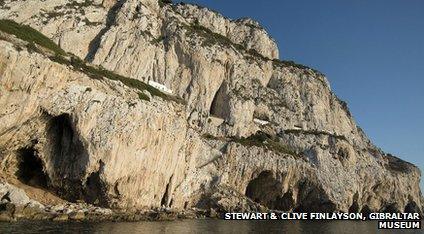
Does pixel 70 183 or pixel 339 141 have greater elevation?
pixel 339 141

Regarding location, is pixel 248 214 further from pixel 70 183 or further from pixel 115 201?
pixel 70 183

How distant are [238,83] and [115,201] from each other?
63.4 meters

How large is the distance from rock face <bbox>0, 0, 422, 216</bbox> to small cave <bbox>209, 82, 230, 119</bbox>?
32 cm

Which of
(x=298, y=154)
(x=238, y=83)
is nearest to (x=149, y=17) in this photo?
(x=238, y=83)

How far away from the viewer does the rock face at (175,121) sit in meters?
56.3

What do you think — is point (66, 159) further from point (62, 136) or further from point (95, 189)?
point (95, 189)

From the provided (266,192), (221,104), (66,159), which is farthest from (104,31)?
(66,159)

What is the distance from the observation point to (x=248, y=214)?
7719 cm

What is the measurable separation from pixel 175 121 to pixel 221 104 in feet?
136

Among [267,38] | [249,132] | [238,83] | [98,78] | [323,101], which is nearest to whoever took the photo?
[98,78]

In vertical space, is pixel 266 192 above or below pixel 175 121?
below

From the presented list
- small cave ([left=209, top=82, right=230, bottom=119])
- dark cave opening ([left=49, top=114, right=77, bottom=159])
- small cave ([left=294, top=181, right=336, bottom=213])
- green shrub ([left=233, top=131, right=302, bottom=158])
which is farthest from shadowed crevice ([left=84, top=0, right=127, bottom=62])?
small cave ([left=294, top=181, right=336, bottom=213])

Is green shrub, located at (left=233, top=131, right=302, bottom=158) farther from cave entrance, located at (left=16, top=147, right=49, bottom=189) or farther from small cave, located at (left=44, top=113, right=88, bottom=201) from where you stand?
cave entrance, located at (left=16, top=147, right=49, bottom=189)

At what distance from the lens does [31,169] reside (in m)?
58.3
